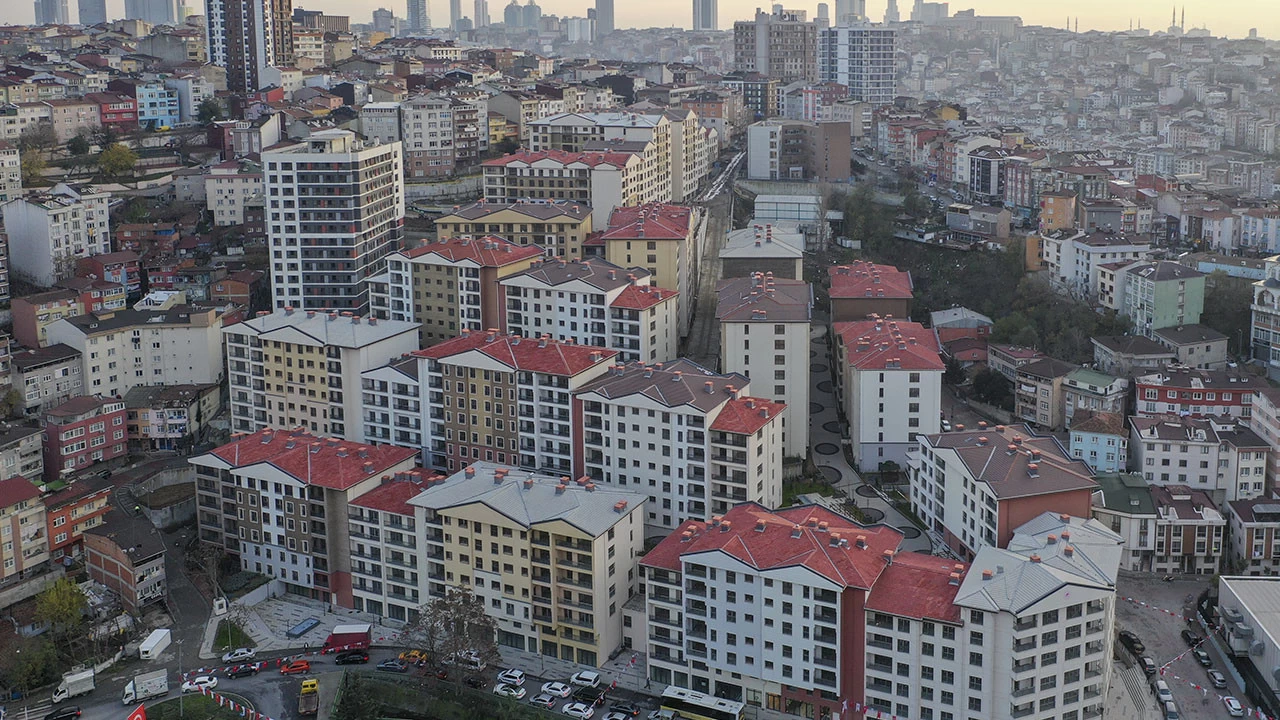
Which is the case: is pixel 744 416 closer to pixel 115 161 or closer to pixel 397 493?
pixel 397 493

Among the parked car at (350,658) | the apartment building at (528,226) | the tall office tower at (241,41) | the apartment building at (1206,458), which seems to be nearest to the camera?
the parked car at (350,658)

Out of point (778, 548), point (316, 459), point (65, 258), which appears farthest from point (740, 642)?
point (65, 258)

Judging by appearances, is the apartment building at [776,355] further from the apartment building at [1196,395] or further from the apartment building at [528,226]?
the apartment building at [1196,395]

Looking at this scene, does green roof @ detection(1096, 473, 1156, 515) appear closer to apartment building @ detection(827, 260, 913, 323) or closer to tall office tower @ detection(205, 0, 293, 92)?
apartment building @ detection(827, 260, 913, 323)

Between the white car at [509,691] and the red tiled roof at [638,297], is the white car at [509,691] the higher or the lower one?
the lower one

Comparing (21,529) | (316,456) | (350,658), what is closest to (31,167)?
(21,529)

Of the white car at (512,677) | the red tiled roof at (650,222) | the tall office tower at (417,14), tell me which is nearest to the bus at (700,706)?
the white car at (512,677)

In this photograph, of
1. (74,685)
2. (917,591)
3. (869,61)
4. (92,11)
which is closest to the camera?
(917,591)

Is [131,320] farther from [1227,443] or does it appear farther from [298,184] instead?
[1227,443]
